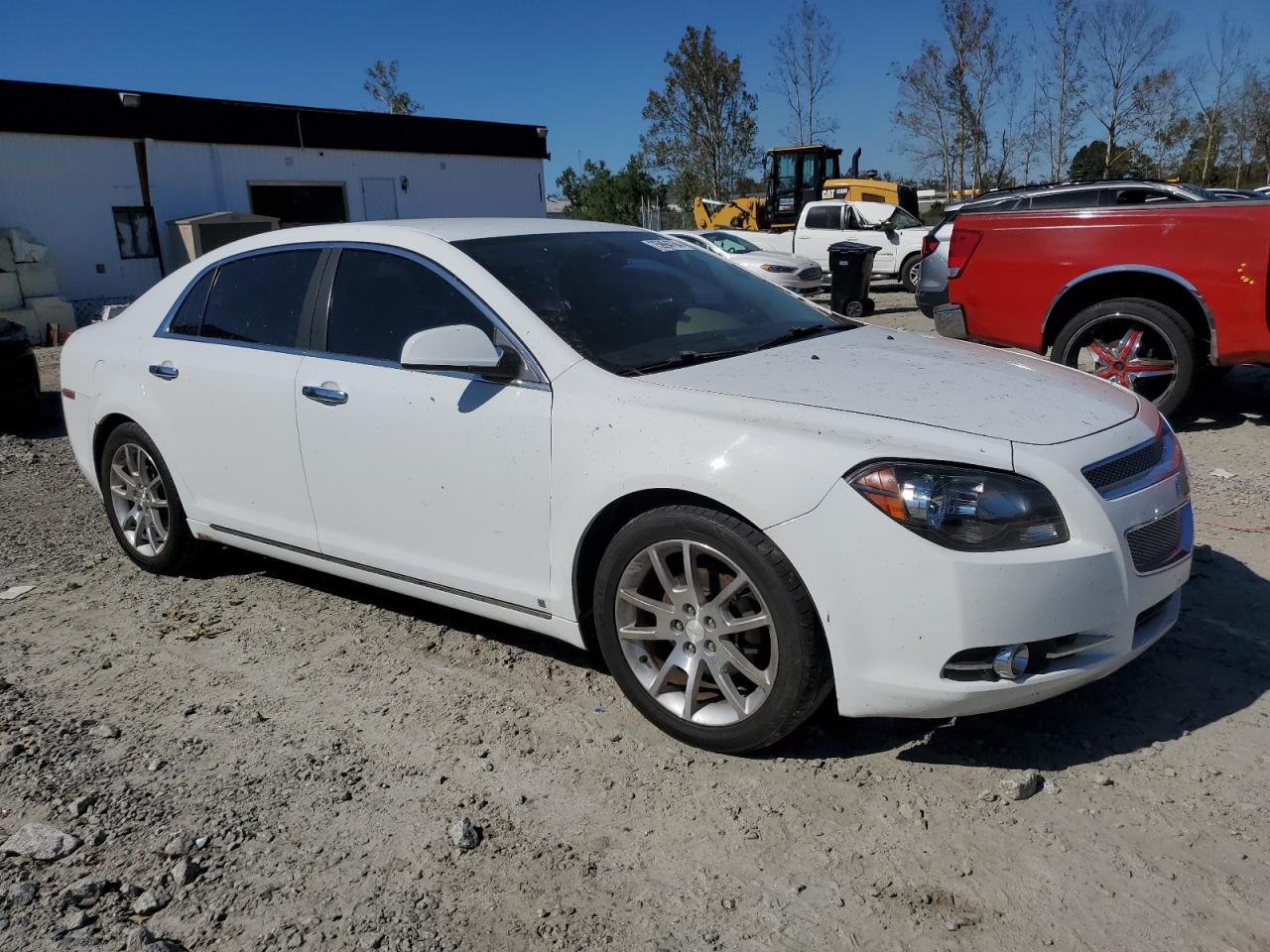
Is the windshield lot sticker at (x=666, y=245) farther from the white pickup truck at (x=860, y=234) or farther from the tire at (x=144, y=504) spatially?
the white pickup truck at (x=860, y=234)

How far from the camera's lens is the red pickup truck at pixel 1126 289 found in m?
6.29

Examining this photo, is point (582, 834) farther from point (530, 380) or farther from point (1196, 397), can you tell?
point (1196, 397)

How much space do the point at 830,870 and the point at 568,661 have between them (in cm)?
152

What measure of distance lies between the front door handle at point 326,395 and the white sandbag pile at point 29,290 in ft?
54.5

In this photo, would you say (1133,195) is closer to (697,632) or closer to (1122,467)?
(1122,467)

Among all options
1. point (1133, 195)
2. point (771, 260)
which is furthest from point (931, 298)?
point (771, 260)

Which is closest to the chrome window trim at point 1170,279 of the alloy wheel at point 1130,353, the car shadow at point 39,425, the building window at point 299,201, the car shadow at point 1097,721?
the alloy wheel at point 1130,353

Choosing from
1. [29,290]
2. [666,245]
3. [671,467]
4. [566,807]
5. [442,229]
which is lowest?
[566,807]

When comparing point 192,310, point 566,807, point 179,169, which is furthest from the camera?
point 179,169

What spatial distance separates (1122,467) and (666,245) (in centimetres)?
212

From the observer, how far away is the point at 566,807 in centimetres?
289

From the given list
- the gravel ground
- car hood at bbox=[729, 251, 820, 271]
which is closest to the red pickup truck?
the gravel ground

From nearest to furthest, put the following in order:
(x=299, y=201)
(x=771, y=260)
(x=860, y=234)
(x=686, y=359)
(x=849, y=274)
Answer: (x=686, y=359) < (x=849, y=274) < (x=771, y=260) < (x=860, y=234) < (x=299, y=201)

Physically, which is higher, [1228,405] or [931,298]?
[931,298]
